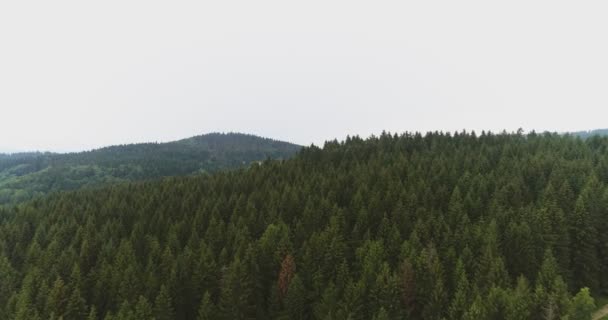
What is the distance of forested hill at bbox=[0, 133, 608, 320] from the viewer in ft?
147

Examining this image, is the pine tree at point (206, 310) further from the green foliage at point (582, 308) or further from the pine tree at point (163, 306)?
the green foliage at point (582, 308)

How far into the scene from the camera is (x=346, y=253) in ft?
186

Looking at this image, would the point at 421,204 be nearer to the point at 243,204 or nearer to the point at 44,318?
the point at 243,204

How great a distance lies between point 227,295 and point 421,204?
40.0 metres

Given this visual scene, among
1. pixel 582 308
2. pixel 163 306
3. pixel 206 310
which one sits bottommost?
pixel 206 310

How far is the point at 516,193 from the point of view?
66.7 m

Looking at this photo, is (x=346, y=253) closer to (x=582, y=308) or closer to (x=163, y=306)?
(x=163, y=306)

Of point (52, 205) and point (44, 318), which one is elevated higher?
point (52, 205)

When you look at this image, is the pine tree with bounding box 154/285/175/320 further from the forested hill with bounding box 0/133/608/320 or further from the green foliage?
the green foliage

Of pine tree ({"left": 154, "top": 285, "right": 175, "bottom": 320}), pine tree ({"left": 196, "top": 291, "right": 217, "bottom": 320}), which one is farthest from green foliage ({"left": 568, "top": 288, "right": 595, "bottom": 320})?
pine tree ({"left": 154, "top": 285, "right": 175, "bottom": 320})

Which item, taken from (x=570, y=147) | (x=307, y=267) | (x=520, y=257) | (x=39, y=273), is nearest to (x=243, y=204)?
(x=307, y=267)

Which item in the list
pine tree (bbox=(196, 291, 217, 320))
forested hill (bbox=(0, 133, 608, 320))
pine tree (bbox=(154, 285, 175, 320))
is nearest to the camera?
forested hill (bbox=(0, 133, 608, 320))

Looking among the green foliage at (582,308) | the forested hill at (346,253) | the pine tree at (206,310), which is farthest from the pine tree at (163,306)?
the green foliage at (582,308)

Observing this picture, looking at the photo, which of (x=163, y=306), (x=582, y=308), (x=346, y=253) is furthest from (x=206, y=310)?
(x=582, y=308)
